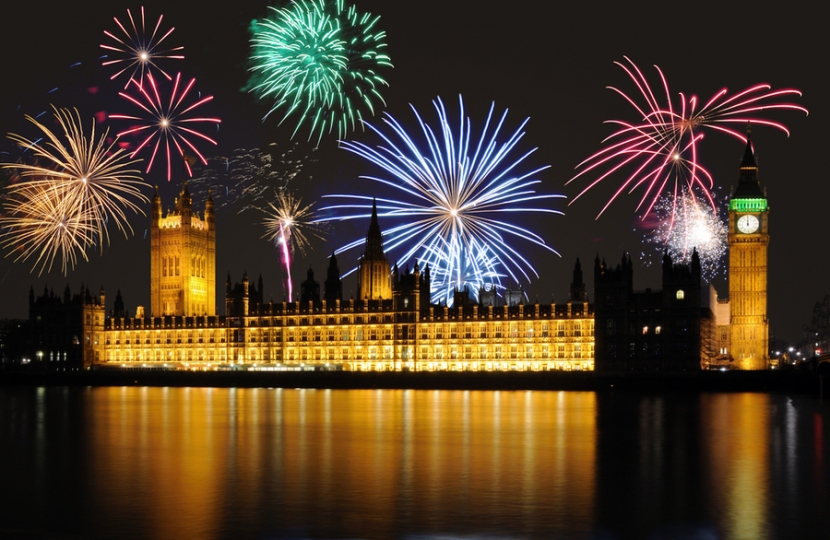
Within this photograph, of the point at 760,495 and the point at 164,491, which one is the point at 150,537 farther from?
the point at 760,495

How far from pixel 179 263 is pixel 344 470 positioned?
375 feet

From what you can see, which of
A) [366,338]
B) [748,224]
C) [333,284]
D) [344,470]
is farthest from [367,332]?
→ [344,470]

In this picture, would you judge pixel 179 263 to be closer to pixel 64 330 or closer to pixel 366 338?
pixel 64 330

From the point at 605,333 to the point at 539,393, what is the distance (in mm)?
14841

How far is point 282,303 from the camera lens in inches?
5034

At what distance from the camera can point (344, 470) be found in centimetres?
3684

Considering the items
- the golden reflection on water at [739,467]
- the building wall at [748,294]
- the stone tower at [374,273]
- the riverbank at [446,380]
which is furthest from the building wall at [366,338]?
the golden reflection on water at [739,467]

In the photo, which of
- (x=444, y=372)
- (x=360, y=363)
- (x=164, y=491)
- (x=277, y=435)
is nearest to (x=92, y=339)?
(x=360, y=363)

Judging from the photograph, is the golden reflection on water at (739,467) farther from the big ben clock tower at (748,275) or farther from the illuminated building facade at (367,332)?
the big ben clock tower at (748,275)

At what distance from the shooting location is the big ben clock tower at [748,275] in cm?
11825

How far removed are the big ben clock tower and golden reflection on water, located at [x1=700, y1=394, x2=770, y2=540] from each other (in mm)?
51074

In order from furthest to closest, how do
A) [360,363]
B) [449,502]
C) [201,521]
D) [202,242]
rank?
1. [202,242]
2. [360,363]
3. [449,502]
4. [201,521]

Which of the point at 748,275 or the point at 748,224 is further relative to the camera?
the point at 748,224

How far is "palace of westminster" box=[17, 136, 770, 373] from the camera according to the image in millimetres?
105125
